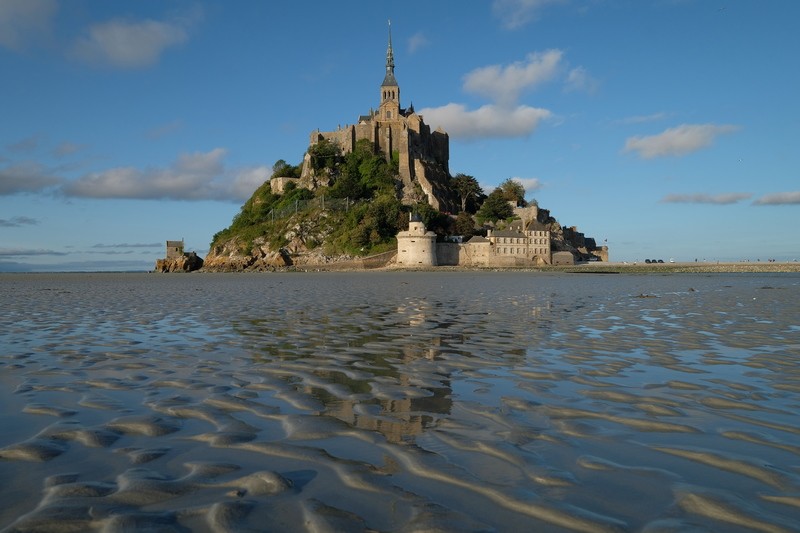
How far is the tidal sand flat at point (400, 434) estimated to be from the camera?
2.97 meters

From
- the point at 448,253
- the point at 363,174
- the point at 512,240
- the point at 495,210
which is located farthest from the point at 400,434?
the point at 495,210

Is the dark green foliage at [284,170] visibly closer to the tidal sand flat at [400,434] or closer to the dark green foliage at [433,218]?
the dark green foliage at [433,218]

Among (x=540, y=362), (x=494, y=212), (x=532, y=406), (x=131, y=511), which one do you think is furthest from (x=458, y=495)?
(x=494, y=212)

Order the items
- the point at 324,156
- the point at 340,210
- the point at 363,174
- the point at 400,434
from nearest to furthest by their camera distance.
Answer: the point at 400,434 < the point at 340,210 < the point at 363,174 < the point at 324,156

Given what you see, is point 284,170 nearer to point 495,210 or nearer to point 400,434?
point 495,210

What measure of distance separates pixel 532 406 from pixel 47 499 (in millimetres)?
3687

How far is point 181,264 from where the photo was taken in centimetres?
8306

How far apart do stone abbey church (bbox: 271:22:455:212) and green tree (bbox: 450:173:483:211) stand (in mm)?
1939

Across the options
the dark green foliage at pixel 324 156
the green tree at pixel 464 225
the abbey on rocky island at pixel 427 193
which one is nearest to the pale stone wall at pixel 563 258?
the abbey on rocky island at pixel 427 193

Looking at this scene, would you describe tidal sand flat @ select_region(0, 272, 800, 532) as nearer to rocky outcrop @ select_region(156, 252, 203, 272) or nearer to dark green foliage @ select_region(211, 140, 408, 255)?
dark green foliage @ select_region(211, 140, 408, 255)

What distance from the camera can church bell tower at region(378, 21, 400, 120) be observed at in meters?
89.3

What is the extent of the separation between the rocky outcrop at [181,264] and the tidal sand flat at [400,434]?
3073 inches

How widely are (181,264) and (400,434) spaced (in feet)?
278

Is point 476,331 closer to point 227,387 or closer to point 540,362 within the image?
point 540,362
